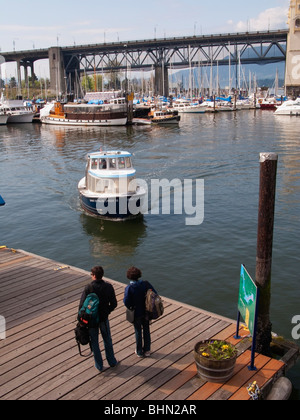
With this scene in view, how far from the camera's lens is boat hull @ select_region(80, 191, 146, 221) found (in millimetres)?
22188

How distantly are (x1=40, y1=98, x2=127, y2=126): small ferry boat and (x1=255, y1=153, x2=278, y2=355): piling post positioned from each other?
73466mm

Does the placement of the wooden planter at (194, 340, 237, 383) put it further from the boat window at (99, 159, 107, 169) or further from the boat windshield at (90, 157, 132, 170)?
the boat window at (99, 159, 107, 169)

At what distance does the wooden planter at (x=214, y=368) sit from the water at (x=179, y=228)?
2.88 m

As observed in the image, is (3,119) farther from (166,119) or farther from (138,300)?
(138,300)

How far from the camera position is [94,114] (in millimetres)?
81688

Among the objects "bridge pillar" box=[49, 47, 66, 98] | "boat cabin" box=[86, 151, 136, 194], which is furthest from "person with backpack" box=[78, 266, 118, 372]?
"bridge pillar" box=[49, 47, 66, 98]

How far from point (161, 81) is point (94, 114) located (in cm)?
8465

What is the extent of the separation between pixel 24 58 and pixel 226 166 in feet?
493

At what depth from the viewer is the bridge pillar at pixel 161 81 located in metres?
154

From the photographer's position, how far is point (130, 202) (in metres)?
22.3

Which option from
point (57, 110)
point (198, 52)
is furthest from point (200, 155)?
point (198, 52)
